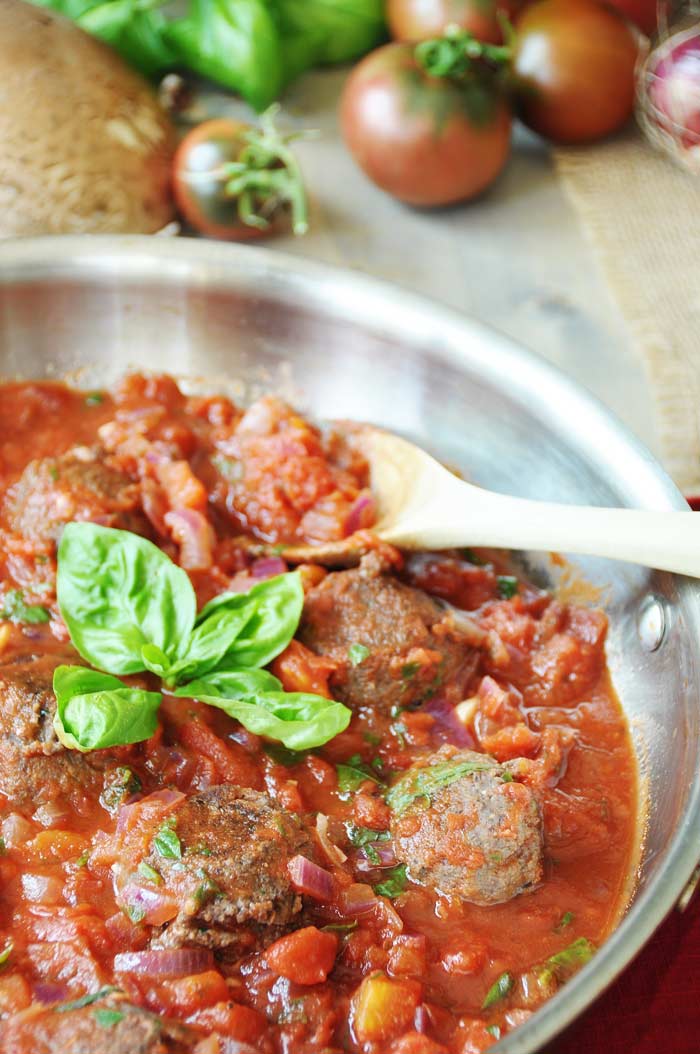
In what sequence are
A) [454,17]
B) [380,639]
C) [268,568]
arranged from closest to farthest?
[380,639]
[268,568]
[454,17]

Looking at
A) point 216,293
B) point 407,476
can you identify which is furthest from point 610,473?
point 216,293

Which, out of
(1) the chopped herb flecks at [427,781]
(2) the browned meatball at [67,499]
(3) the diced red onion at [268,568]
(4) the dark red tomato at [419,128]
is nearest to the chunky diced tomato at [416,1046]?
(1) the chopped herb flecks at [427,781]

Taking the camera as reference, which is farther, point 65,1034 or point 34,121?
point 34,121

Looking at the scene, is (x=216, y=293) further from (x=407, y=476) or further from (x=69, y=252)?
(x=407, y=476)

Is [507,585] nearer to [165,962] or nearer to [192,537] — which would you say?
[192,537]

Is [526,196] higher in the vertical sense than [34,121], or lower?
lower

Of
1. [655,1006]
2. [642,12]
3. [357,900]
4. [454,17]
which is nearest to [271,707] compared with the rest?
[357,900]
